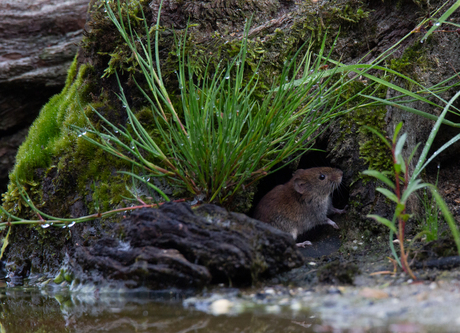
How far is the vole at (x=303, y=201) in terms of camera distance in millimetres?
5156

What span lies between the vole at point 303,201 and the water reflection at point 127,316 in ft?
7.48

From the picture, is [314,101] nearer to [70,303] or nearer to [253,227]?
[253,227]

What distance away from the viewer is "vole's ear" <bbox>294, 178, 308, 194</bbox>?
5.29m

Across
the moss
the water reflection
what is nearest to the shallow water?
the water reflection

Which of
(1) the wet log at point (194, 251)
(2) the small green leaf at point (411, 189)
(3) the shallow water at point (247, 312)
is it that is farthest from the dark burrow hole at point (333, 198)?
(3) the shallow water at point (247, 312)

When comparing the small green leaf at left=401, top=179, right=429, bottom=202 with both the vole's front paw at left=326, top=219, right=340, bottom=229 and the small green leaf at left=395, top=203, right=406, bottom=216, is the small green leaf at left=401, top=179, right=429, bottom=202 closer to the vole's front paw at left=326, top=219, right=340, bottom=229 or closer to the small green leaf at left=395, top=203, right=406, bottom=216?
the small green leaf at left=395, top=203, right=406, bottom=216

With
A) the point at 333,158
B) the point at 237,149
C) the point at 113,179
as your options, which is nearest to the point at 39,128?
the point at 113,179

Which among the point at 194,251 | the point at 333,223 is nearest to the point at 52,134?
the point at 194,251

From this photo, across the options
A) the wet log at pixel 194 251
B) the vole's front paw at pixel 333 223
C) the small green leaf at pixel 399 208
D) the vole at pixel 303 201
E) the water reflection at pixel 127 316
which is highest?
the small green leaf at pixel 399 208

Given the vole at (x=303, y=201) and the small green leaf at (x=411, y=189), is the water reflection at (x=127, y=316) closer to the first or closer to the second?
the small green leaf at (x=411, y=189)

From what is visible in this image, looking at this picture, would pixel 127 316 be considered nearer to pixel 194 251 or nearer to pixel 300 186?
A: pixel 194 251

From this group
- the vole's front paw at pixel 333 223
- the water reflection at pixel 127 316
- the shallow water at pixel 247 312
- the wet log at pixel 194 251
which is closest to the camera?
the shallow water at pixel 247 312

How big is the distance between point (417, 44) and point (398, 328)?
3.57m

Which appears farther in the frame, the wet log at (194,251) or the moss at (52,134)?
the moss at (52,134)
